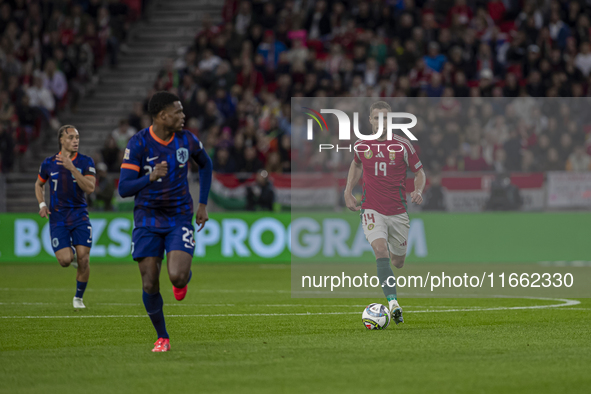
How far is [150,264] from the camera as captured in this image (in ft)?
26.8

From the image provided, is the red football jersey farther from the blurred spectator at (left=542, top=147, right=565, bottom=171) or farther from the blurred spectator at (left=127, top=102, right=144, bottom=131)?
the blurred spectator at (left=127, top=102, right=144, bottom=131)

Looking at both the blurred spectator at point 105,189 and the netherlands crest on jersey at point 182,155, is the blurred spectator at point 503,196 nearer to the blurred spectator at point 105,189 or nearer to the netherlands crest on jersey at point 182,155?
the blurred spectator at point 105,189

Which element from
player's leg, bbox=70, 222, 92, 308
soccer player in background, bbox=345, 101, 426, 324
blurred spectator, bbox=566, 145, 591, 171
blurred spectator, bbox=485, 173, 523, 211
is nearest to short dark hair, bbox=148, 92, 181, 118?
soccer player in background, bbox=345, 101, 426, 324

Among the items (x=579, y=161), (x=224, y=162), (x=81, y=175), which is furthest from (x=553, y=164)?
(x=81, y=175)

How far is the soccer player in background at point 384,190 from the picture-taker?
10.6 meters

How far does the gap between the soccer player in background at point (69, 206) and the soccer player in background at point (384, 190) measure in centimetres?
429

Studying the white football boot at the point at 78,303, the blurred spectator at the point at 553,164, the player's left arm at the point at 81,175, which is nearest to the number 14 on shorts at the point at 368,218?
the player's left arm at the point at 81,175

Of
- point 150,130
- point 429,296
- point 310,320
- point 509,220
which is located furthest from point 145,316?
point 509,220

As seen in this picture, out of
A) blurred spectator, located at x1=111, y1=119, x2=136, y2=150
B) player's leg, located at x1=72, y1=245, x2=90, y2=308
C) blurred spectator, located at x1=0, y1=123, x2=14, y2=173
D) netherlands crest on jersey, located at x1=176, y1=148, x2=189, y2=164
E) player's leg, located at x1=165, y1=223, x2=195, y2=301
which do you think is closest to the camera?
player's leg, located at x1=165, y1=223, x2=195, y2=301

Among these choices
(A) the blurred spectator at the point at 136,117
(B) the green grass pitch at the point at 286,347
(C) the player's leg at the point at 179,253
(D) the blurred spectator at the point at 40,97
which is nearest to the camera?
(B) the green grass pitch at the point at 286,347

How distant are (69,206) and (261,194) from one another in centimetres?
786

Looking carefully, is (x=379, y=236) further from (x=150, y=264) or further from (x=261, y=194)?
(x=261, y=194)

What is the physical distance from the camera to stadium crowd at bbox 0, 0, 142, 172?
82.9ft

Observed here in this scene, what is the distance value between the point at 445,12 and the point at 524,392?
68.8ft
